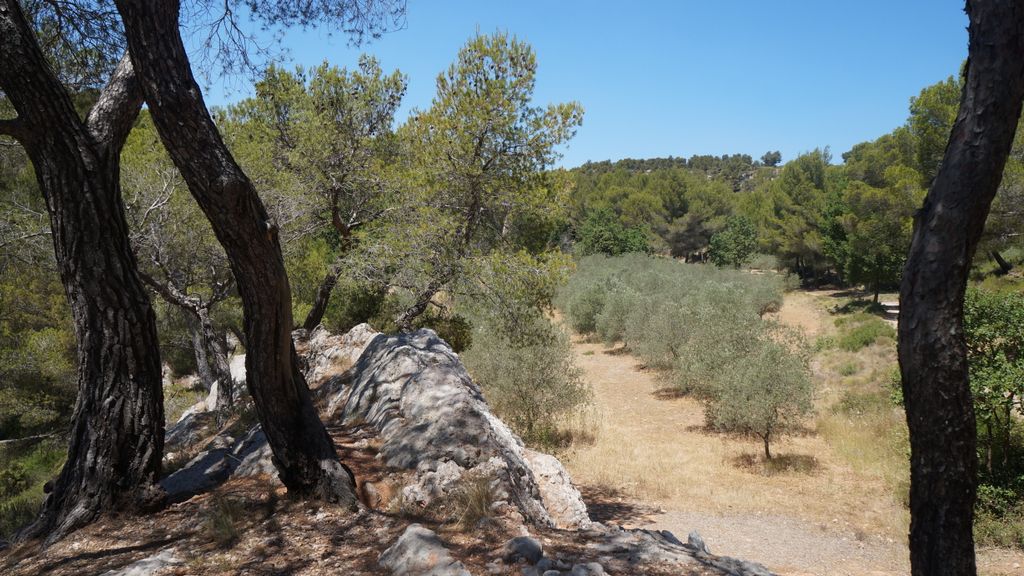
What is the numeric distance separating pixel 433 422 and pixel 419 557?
7.25ft

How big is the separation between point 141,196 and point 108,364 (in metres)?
6.46

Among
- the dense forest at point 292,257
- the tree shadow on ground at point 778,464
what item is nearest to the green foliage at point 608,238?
the dense forest at point 292,257

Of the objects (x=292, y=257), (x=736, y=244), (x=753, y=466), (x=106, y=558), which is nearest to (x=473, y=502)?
(x=106, y=558)

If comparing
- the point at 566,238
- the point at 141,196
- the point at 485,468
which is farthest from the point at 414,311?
the point at 566,238

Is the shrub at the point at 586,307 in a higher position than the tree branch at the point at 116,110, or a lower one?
lower

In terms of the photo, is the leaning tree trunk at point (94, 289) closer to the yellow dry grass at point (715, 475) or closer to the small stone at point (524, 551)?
the small stone at point (524, 551)

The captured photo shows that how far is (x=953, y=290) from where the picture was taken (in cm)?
262

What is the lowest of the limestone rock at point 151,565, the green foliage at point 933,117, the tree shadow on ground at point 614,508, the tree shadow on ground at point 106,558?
the tree shadow on ground at point 614,508

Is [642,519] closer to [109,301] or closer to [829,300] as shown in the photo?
[109,301]

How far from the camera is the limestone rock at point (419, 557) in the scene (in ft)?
9.64

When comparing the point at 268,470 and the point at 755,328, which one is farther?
the point at 755,328

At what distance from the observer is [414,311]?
965cm

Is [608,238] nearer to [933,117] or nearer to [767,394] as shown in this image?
[933,117]

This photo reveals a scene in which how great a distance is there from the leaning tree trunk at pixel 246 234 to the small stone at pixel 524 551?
133cm
